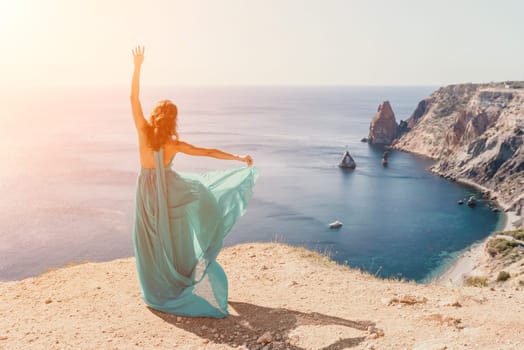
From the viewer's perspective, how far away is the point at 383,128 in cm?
12419

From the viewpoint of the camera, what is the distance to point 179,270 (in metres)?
7.55

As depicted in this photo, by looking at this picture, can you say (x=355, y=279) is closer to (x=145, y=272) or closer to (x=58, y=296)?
(x=145, y=272)

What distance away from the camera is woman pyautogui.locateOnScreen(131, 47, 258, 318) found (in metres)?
7.29

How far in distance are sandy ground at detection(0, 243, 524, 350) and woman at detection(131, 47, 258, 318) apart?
0.33 m

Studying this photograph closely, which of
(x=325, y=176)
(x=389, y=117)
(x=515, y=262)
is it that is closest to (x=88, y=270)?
(x=515, y=262)

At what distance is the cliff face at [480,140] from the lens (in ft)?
241

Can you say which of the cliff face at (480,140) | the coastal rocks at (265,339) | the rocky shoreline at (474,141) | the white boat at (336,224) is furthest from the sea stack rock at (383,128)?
the coastal rocks at (265,339)

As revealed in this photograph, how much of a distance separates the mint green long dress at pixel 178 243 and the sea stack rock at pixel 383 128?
119m

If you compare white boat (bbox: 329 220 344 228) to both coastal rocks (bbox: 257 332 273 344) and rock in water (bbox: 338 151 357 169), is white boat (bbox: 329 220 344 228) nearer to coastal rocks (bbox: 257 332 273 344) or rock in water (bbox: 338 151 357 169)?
rock in water (bbox: 338 151 357 169)

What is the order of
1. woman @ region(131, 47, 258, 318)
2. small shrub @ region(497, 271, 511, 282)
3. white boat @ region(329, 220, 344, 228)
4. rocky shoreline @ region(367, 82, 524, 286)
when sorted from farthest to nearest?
rocky shoreline @ region(367, 82, 524, 286) → white boat @ region(329, 220, 344, 228) → small shrub @ region(497, 271, 511, 282) → woman @ region(131, 47, 258, 318)

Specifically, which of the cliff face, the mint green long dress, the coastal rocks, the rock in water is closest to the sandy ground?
the coastal rocks

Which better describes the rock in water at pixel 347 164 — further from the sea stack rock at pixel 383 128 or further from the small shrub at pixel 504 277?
the small shrub at pixel 504 277

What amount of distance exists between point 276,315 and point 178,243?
6.24ft

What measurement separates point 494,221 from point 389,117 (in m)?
67.5
